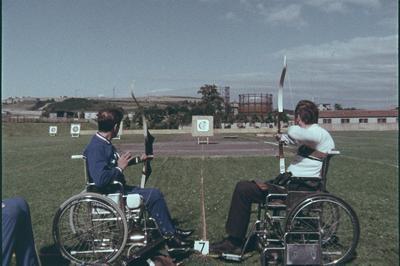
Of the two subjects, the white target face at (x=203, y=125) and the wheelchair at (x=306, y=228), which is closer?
the wheelchair at (x=306, y=228)

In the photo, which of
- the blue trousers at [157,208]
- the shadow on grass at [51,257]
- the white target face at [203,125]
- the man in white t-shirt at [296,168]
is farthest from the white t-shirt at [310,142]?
the white target face at [203,125]

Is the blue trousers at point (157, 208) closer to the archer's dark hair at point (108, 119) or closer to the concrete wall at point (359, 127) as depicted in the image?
the archer's dark hair at point (108, 119)

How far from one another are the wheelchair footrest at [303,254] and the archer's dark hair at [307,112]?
1.26 meters

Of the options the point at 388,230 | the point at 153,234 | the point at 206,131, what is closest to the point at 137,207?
the point at 153,234

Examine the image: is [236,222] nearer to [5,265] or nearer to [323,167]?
[323,167]

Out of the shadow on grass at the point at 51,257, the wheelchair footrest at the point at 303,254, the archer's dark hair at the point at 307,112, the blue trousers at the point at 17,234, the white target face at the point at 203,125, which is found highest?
the archer's dark hair at the point at 307,112

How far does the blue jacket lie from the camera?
16.7ft

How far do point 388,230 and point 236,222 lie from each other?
8.02 feet

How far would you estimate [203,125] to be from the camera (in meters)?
34.2

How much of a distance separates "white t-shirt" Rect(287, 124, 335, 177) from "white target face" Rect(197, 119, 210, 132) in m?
27.9

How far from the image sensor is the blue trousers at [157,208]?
5.39m

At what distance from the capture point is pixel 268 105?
9.54m

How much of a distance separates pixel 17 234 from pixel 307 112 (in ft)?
9.36

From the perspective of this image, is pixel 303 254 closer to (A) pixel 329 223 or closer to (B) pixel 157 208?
(A) pixel 329 223
